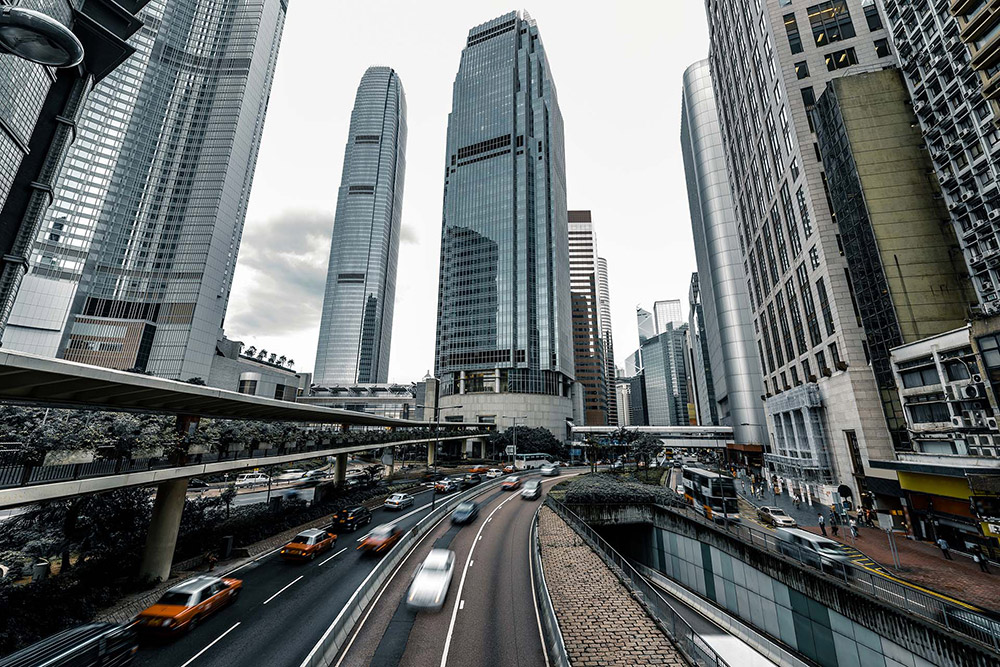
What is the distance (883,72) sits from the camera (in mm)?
39812

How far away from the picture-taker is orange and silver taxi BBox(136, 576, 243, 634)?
14.4m

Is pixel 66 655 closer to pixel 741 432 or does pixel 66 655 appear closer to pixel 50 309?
pixel 741 432

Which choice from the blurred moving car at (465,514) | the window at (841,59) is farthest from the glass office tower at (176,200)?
the window at (841,59)

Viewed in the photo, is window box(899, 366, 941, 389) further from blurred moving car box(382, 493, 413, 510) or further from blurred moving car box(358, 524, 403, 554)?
blurred moving car box(382, 493, 413, 510)

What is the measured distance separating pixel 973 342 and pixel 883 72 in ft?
102

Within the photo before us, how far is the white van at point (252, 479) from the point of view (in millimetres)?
60144

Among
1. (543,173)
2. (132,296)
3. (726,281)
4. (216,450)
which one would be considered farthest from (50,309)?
(726,281)

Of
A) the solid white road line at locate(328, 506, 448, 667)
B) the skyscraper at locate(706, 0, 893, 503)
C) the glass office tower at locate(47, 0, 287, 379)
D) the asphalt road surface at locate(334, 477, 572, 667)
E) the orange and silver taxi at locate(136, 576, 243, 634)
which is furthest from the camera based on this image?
the glass office tower at locate(47, 0, 287, 379)

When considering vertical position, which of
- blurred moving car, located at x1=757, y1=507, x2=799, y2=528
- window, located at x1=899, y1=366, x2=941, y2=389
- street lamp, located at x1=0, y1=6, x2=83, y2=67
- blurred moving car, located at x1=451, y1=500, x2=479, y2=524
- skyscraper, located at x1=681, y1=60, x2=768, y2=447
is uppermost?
skyscraper, located at x1=681, y1=60, x2=768, y2=447

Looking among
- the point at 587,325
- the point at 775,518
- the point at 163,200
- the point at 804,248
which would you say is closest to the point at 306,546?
the point at 775,518

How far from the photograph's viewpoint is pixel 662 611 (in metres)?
15.4

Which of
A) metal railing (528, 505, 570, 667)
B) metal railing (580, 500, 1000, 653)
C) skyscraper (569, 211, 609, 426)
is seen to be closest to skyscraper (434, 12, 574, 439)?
skyscraper (569, 211, 609, 426)

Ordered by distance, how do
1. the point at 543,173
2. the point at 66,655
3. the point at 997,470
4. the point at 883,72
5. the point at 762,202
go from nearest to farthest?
the point at 66,655
the point at 997,470
the point at 883,72
the point at 762,202
the point at 543,173

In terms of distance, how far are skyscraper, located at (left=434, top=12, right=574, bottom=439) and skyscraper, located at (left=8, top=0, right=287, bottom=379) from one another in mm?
62553
